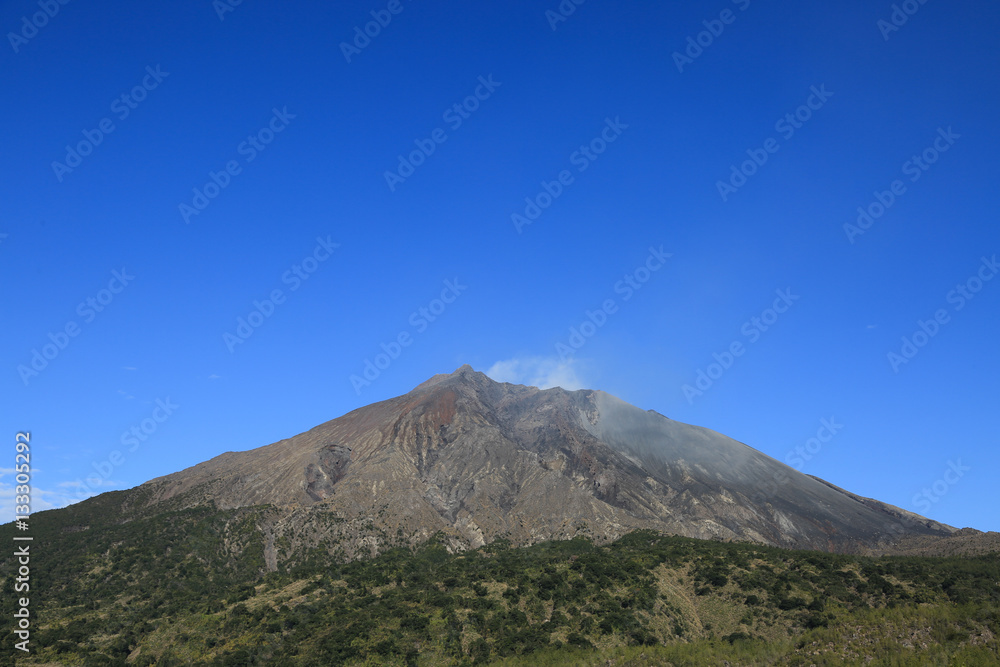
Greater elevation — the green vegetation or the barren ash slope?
the barren ash slope

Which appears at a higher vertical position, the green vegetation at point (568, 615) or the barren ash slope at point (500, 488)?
the barren ash slope at point (500, 488)

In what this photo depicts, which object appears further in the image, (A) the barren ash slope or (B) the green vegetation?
(A) the barren ash slope

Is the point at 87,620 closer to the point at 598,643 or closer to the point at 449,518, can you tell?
the point at 598,643

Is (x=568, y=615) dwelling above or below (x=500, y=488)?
below

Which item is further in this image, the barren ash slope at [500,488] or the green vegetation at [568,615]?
the barren ash slope at [500,488]
